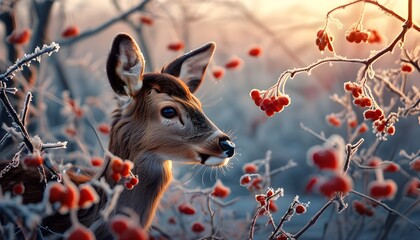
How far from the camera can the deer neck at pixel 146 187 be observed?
11.4ft

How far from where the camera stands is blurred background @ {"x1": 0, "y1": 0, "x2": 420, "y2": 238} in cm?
593

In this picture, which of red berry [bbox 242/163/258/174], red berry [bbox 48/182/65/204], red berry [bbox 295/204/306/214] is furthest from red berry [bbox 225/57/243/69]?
red berry [bbox 48/182/65/204]

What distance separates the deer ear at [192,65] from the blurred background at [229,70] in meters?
1.30

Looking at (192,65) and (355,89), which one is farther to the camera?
(192,65)

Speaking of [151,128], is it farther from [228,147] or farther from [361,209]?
[361,209]

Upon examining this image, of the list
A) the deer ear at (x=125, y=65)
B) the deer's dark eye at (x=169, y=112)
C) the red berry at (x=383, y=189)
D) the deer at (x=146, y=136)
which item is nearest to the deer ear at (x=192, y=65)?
the deer at (x=146, y=136)

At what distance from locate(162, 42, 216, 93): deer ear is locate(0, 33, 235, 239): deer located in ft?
0.89

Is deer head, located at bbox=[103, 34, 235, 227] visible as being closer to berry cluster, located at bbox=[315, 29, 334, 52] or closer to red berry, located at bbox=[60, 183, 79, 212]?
berry cluster, located at bbox=[315, 29, 334, 52]

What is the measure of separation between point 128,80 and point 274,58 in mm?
9065

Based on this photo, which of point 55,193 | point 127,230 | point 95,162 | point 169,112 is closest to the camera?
point 127,230

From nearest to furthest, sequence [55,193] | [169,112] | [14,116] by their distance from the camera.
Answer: [55,193], [14,116], [169,112]

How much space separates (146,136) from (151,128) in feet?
0.15

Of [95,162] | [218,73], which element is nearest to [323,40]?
[218,73]

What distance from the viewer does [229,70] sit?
5.41 m
